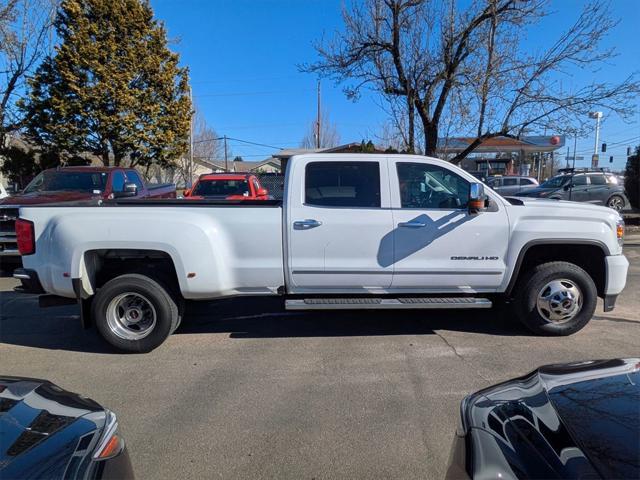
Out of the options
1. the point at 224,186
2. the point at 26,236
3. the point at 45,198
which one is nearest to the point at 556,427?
the point at 26,236

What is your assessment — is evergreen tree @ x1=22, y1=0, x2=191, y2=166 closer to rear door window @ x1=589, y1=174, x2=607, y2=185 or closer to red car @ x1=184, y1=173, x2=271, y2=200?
red car @ x1=184, y1=173, x2=271, y2=200

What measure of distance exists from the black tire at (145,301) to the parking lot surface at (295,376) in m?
0.17

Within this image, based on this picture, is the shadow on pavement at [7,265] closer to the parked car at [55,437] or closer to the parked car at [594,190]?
the parked car at [55,437]

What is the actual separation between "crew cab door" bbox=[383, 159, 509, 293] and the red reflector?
3.59m

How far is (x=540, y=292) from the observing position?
5.14 metres

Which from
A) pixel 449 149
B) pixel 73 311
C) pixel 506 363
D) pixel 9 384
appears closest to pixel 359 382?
pixel 506 363

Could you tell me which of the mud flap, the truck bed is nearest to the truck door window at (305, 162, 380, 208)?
the truck bed

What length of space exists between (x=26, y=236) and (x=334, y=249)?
310 cm

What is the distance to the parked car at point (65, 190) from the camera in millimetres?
8555

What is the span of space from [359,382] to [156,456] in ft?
5.82

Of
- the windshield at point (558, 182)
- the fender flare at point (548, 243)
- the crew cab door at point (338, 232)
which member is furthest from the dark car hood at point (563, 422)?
the windshield at point (558, 182)

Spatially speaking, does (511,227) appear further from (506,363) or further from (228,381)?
(228,381)

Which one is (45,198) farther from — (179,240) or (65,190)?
(179,240)

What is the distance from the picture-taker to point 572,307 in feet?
17.0
